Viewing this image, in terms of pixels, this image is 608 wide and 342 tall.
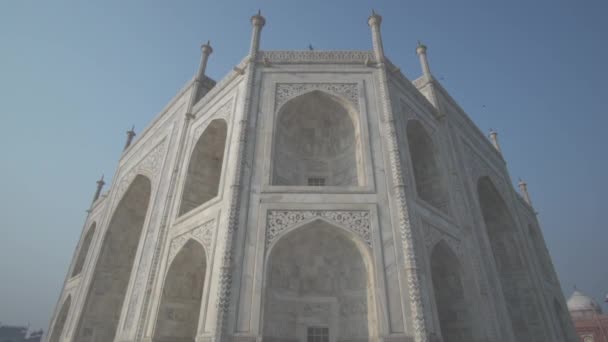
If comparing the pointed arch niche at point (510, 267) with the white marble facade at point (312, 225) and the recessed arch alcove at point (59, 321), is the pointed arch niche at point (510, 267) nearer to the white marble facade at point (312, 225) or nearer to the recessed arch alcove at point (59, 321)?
the white marble facade at point (312, 225)

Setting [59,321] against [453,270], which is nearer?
[453,270]

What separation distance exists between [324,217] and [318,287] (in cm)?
177

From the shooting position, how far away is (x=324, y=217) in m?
8.92

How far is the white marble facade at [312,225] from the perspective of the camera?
823 cm

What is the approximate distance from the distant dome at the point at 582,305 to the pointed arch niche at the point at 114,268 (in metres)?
38.9

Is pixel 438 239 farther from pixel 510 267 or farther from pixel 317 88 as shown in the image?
pixel 510 267

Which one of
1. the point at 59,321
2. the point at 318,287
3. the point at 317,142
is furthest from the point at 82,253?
the point at 318,287

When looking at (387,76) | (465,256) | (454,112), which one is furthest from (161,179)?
(454,112)

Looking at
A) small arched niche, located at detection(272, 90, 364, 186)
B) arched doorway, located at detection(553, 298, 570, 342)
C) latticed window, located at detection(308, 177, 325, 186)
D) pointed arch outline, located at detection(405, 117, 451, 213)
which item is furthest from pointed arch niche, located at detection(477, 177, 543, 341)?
latticed window, located at detection(308, 177, 325, 186)

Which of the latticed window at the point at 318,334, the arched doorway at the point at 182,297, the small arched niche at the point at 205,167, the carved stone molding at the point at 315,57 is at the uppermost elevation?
the carved stone molding at the point at 315,57

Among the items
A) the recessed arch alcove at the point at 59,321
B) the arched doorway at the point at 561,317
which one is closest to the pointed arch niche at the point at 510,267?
the arched doorway at the point at 561,317

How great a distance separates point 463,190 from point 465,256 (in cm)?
245

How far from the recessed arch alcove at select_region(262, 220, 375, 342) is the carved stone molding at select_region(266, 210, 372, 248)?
166 millimetres

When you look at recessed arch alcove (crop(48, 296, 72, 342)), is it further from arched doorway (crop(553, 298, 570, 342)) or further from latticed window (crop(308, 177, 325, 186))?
arched doorway (crop(553, 298, 570, 342))
